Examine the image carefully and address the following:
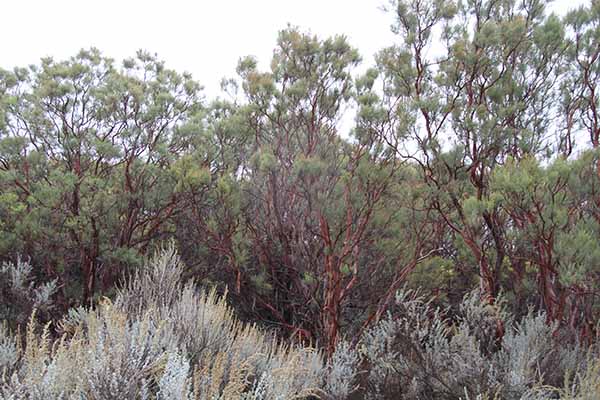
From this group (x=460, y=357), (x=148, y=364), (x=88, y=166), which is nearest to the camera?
(x=148, y=364)

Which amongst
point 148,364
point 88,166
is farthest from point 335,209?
point 88,166

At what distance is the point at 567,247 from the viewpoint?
5.25 meters

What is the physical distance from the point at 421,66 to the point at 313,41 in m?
1.53

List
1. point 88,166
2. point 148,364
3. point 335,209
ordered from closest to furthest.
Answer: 1. point 148,364
2. point 335,209
3. point 88,166

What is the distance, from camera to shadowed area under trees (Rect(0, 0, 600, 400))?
5379 millimetres

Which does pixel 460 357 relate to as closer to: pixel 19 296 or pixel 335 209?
pixel 335 209

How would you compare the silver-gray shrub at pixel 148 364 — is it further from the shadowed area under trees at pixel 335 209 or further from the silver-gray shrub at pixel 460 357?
the silver-gray shrub at pixel 460 357

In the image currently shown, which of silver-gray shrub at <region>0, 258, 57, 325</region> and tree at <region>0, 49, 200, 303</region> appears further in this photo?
tree at <region>0, 49, 200, 303</region>

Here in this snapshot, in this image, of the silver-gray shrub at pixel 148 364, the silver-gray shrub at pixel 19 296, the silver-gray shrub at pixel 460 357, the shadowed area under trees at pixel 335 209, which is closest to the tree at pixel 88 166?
the shadowed area under trees at pixel 335 209

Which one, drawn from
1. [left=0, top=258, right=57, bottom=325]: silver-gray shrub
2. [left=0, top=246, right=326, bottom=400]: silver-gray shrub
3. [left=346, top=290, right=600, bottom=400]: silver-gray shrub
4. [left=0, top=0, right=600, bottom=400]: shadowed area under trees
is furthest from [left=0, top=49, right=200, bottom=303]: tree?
[left=346, top=290, right=600, bottom=400]: silver-gray shrub

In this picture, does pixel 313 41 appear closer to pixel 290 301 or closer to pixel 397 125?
pixel 397 125

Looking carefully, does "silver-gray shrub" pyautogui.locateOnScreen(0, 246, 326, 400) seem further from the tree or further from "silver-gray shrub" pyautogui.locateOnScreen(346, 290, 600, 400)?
the tree

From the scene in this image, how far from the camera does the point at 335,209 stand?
6.76 meters

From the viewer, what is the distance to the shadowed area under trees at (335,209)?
5.38 m
